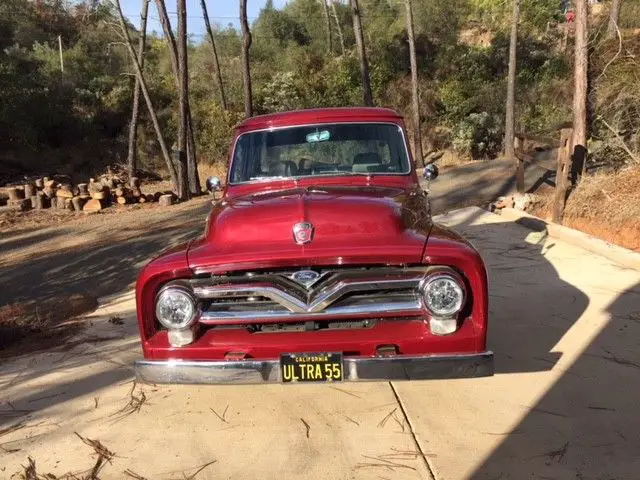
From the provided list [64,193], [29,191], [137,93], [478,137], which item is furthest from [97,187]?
[478,137]

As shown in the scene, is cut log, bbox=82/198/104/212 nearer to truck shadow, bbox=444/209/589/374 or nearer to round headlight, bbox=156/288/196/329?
truck shadow, bbox=444/209/589/374

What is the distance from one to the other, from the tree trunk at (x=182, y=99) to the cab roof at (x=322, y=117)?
12.0 metres

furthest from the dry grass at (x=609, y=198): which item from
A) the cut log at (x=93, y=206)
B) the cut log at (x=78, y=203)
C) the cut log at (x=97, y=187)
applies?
the cut log at (x=97, y=187)

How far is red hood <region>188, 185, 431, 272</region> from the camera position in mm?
3359

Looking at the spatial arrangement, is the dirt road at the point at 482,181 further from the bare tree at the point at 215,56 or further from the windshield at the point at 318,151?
the bare tree at the point at 215,56

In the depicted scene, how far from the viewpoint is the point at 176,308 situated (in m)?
3.40

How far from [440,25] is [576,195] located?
27.1 metres

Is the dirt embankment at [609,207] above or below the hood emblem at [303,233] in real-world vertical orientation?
below

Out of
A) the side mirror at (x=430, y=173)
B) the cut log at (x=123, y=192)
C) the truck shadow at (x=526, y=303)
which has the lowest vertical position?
the truck shadow at (x=526, y=303)

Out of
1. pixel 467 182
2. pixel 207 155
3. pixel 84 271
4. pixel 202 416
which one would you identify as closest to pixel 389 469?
pixel 202 416

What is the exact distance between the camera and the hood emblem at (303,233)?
3.46m

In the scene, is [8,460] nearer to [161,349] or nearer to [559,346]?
[161,349]

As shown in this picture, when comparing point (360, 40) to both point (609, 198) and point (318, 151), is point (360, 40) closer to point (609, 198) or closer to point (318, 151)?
point (609, 198)

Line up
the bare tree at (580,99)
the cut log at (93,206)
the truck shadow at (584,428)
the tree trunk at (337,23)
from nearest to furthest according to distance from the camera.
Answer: the truck shadow at (584,428) → the bare tree at (580,99) → the cut log at (93,206) → the tree trunk at (337,23)
